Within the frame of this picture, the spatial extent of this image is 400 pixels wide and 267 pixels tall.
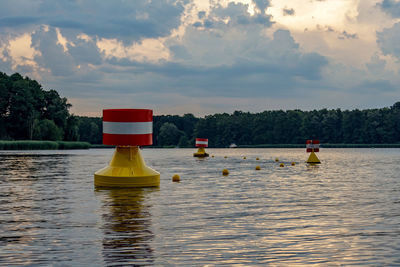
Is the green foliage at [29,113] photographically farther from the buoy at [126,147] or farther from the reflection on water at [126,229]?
the reflection on water at [126,229]

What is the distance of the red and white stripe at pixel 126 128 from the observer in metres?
14.8

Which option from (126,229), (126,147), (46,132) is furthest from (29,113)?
(126,229)

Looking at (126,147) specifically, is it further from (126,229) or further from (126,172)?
(126,229)

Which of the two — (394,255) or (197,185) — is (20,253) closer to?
(394,255)

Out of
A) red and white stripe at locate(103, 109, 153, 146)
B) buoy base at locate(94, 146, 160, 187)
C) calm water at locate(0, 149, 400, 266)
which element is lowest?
calm water at locate(0, 149, 400, 266)

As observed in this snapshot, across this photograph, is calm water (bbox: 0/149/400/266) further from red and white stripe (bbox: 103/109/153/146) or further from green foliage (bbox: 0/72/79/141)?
green foliage (bbox: 0/72/79/141)

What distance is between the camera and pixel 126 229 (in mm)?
7996

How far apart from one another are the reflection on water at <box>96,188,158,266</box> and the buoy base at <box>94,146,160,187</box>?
1.55 meters

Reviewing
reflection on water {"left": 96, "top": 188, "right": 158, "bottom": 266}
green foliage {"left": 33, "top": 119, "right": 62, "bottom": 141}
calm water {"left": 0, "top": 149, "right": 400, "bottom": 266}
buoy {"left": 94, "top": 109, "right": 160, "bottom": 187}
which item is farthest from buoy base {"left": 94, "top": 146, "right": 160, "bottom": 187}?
green foliage {"left": 33, "top": 119, "right": 62, "bottom": 141}

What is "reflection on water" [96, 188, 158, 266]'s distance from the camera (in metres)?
6.12

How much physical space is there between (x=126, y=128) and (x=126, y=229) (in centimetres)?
705

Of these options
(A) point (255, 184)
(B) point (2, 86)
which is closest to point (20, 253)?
(A) point (255, 184)

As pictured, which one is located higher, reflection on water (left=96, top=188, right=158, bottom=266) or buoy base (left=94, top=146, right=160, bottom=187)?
buoy base (left=94, top=146, right=160, bottom=187)

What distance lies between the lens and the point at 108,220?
891 centimetres
